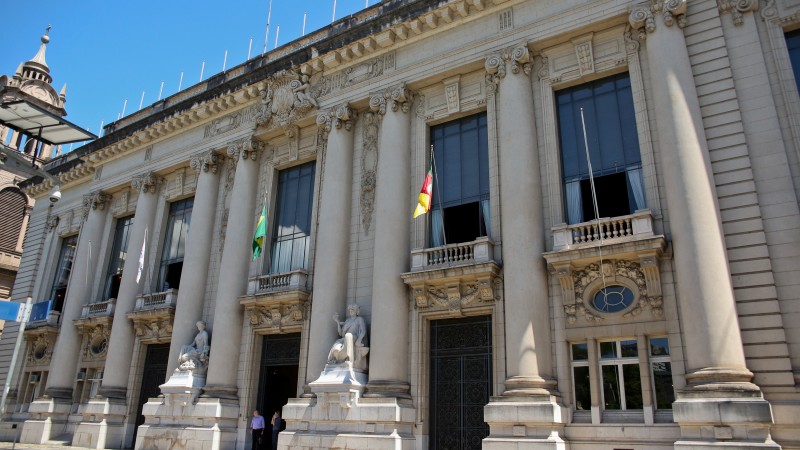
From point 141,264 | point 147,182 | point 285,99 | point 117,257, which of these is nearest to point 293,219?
point 285,99

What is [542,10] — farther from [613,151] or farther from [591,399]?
[591,399]

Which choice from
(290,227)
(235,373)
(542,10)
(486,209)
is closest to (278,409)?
(235,373)

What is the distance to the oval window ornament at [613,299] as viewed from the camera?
16.1 metres

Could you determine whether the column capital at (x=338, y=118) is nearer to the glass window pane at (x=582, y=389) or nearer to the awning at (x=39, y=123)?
the awning at (x=39, y=123)

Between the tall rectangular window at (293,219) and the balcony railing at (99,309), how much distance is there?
9.60m

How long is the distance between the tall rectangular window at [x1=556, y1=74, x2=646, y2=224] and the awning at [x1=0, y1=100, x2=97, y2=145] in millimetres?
15834

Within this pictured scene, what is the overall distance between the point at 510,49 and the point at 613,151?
16.2 ft

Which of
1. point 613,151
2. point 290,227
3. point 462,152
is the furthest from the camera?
point 290,227

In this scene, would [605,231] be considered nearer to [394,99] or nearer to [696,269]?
[696,269]

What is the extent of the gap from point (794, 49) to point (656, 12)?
3797 mm

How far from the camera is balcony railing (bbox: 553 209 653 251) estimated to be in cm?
1586

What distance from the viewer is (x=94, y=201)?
105 feet

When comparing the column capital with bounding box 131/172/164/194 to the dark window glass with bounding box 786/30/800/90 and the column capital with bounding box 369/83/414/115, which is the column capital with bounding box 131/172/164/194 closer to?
the column capital with bounding box 369/83/414/115

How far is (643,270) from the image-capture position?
15.8 m
